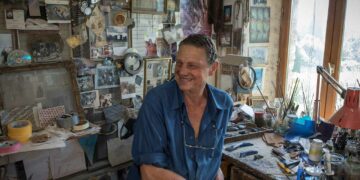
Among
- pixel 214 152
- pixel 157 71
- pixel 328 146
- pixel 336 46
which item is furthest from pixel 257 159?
pixel 336 46

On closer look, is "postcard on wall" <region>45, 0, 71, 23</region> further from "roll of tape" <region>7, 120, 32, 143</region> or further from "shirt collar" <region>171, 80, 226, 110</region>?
"shirt collar" <region>171, 80, 226, 110</region>

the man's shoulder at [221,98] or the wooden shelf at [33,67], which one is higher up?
the wooden shelf at [33,67]

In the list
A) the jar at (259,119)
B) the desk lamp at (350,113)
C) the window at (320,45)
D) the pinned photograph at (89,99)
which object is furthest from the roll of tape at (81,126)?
the window at (320,45)

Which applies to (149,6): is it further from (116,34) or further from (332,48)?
(332,48)

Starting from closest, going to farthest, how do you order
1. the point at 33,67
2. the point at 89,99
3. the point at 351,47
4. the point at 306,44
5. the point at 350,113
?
1. the point at 350,113
2. the point at 33,67
3. the point at 89,99
4. the point at 351,47
5. the point at 306,44

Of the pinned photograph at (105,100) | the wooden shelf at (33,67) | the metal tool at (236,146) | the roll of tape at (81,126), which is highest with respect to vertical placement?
the wooden shelf at (33,67)

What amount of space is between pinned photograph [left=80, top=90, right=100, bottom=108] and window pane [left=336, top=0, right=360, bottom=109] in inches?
65.0

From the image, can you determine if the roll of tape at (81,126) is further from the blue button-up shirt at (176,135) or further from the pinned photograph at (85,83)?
the blue button-up shirt at (176,135)

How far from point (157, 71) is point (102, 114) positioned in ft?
1.57

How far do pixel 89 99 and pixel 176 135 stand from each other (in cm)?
74

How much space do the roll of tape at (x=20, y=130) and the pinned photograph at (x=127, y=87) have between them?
622 mm

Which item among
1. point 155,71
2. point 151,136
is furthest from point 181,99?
point 155,71

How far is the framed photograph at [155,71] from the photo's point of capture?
2117 millimetres

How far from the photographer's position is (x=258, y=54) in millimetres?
2572
